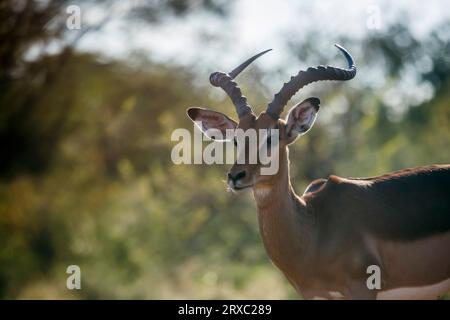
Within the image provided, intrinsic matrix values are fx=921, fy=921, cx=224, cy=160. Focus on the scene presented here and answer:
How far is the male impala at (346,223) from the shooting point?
10.0 meters

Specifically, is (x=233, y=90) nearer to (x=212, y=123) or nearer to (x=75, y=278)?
(x=212, y=123)

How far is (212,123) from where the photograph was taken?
1132 centimetres

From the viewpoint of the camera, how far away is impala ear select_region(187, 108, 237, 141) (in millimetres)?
11172

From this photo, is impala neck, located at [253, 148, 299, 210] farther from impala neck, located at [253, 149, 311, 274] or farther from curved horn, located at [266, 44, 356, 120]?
curved horn, located at [266, 44, 356, 120]

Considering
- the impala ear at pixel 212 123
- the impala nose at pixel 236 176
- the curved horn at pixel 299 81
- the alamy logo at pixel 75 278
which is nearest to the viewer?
the impala nose at pixel 236 176

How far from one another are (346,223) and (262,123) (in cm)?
147

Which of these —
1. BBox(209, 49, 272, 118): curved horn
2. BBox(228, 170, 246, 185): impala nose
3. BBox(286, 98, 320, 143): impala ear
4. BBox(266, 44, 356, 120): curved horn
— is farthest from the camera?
BBox(286, 98, 320, 143): impala ear

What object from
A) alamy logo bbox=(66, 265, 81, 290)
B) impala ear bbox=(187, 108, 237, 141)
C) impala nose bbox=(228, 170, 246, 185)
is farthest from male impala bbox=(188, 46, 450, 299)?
alamy logo bbox=(66, 265, 81, 290)

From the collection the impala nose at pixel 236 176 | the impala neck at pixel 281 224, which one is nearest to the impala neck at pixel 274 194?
the impala neck at pixel 281 224

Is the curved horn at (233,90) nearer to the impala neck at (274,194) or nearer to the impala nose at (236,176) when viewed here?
the impala neck at (274,194)

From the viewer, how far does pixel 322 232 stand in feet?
34.0

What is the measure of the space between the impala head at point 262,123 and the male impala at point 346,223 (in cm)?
1

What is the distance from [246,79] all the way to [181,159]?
11.0 ft
